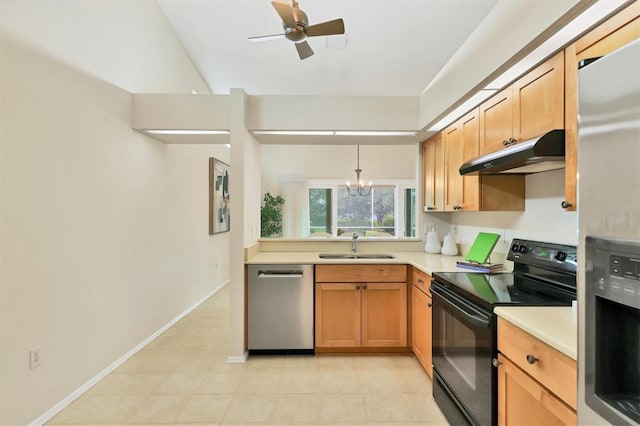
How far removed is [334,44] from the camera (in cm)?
367

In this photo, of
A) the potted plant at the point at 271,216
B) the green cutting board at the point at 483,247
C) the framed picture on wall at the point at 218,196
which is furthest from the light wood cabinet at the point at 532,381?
the potted plant at the point at 271,216

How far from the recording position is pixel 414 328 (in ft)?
9.37

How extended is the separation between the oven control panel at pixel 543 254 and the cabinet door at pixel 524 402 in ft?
2.45

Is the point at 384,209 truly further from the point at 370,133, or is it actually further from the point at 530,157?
the point at 530,157

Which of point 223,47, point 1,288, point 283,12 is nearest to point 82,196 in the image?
point 1,288

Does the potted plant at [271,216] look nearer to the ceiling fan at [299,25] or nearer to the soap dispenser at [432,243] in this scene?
the soap dispenser at [432,243]

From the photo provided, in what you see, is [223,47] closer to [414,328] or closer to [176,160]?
[176,160]

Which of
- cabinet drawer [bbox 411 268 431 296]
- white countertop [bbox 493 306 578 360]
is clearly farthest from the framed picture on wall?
white countertop [bbox 493 306 578 360]

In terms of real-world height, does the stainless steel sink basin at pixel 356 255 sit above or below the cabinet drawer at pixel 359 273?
above

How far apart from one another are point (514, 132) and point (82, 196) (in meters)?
2.87

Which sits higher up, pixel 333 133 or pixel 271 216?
pixel 333 133

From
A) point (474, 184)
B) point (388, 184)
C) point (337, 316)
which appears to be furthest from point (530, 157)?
point (388, 184)

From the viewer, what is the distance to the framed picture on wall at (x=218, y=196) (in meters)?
5.01

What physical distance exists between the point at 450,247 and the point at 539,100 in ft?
5.84
